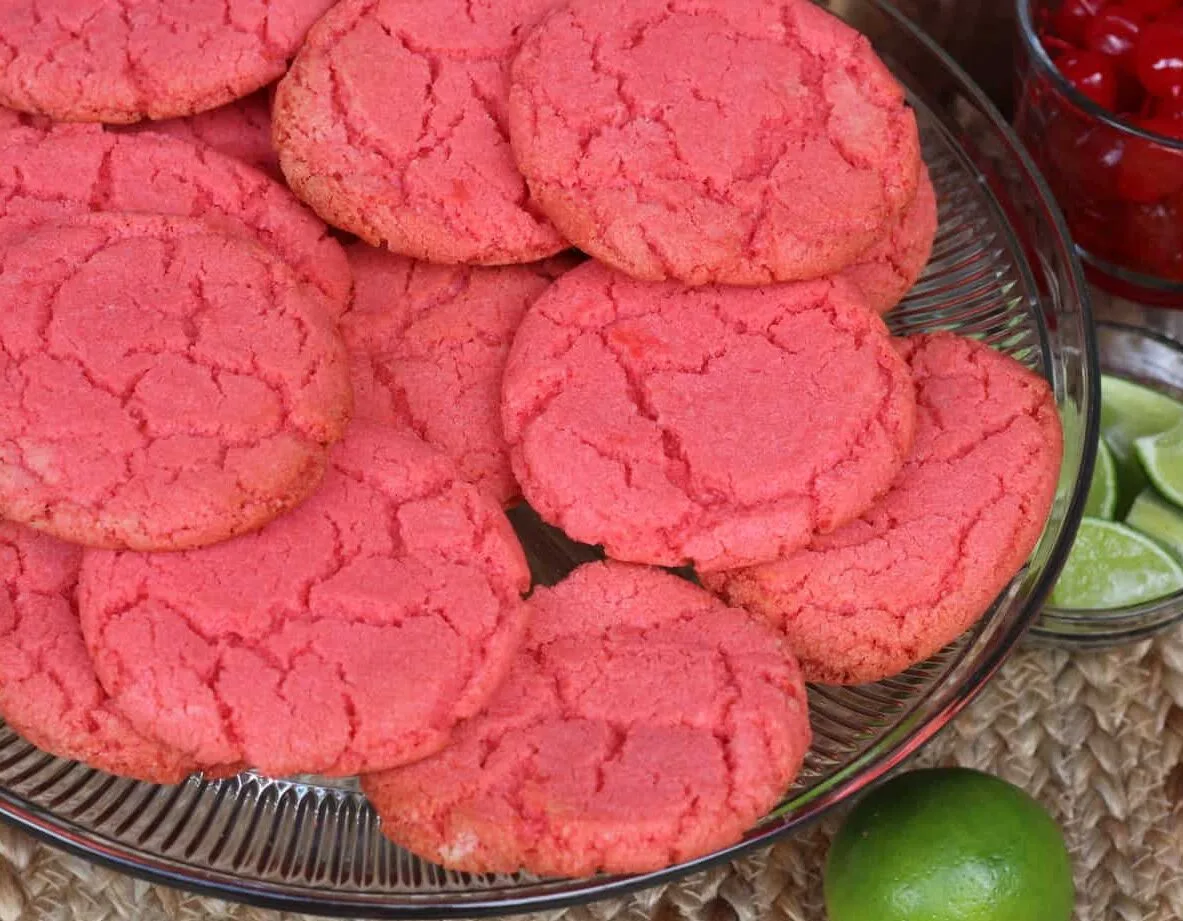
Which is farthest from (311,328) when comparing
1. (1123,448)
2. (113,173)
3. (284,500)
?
(1123,448)

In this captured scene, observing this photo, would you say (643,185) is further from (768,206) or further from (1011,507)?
(1011,507)

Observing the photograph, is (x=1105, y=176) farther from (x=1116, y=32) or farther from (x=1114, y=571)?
(x=1114, y=571)

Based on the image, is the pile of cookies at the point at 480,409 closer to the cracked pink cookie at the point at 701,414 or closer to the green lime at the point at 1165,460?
the cracked pink cookie at the point at 701,414

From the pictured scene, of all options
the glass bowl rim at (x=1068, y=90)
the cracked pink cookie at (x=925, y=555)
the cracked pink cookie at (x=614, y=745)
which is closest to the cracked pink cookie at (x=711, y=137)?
the cracked pink cookie at (x=925, y=555)

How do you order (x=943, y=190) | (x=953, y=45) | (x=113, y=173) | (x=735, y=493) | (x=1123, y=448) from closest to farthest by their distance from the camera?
(x=735, y=493), (x=113, y=173), (x=943, y=190), (x=1123, y=448), (x=953, y=45)

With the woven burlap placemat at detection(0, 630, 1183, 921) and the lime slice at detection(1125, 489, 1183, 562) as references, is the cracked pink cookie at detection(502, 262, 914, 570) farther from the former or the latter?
the lime slice at detection(1125, 489, 1183, 562)

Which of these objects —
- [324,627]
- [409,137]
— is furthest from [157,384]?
[409,137]

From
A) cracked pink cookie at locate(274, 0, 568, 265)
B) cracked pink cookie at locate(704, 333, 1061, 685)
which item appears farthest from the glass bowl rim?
cracked pink cookie at locate(274, 0, 568, 265)
